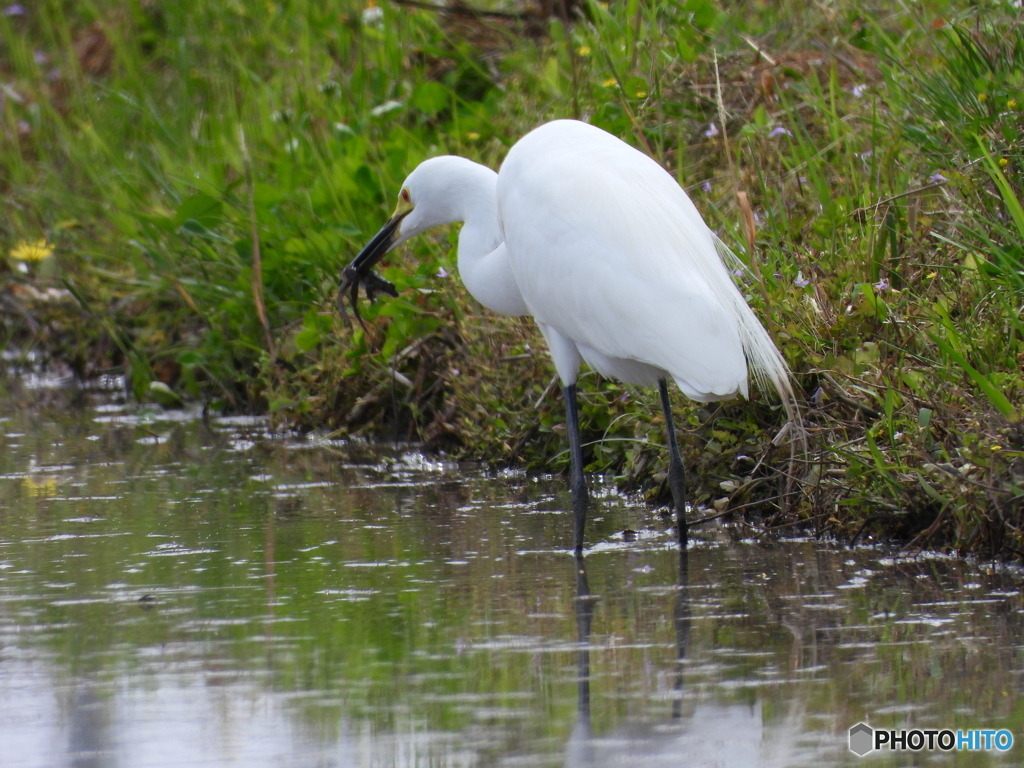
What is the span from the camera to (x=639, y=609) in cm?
309

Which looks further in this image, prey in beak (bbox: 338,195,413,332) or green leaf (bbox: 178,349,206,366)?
green leaf (bbox: 178,349,206,366)

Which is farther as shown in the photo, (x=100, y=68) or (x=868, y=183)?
(x=100, y=68)

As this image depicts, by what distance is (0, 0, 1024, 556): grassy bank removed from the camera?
3701mm

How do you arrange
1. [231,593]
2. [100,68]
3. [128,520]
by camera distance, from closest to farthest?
[231,593], [128,520], [100,68]

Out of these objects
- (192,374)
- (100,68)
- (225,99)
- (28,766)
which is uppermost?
(100,68)

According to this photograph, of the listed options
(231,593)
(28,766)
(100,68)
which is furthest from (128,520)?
(100,68)

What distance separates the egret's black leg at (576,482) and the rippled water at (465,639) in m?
0.08

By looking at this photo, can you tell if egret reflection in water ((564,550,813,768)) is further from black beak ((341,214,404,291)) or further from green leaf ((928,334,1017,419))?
black beak ((341,214,404,291))

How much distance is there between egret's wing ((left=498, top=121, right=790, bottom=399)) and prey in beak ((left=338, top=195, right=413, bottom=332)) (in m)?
0.65

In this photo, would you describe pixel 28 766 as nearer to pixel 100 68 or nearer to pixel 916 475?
pixel 916 475

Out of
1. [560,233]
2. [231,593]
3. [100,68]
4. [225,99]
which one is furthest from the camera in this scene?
[100,68]

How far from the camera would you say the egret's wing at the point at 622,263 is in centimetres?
347

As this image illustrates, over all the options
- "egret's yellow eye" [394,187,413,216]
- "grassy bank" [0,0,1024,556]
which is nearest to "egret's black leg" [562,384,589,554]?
"grassy bank" [0,0,1024,556]

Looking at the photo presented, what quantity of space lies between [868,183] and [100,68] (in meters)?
7.40
